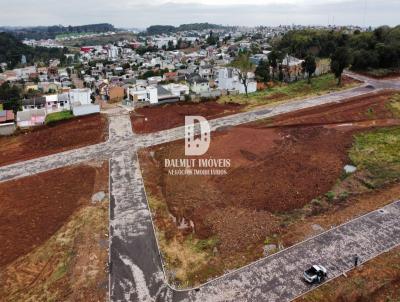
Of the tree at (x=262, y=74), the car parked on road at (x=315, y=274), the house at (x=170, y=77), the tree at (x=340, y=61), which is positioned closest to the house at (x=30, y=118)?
the house at (x=170, y=77)

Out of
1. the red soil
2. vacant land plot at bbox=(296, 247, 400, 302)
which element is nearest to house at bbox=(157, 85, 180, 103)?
the red soil

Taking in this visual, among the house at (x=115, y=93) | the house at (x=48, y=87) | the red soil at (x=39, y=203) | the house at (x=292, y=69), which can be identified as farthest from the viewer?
the house at (x=48, y=87)

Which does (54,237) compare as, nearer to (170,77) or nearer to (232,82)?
(232,82)

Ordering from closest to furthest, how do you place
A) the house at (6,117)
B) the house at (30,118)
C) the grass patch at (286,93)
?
the house at (6,117) → the house at (30,118) → the grass patch at (286,93)

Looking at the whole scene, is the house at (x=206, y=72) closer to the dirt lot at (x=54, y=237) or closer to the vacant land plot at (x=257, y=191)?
the vacant land plot at (x=257, y=191)

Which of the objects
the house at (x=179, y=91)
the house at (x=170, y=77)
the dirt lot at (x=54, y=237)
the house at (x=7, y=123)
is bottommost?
the dirt lot at (x=54, y=237)

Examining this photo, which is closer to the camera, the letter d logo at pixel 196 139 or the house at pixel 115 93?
the letter d logo at pixel 196 139

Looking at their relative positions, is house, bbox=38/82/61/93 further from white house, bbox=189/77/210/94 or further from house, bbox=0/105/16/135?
white house, bbox=189/77/210/94

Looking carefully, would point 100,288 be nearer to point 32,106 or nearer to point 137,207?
point 137,207
